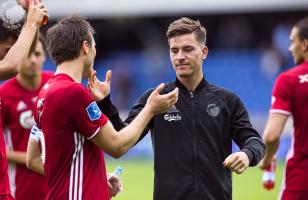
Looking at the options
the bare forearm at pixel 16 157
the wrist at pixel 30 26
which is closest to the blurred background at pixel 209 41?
the bare forearm at pixel 16 157

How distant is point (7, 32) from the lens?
587cm

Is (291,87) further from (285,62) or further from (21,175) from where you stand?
(285,62)

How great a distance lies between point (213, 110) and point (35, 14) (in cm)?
171

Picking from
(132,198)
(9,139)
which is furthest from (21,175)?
(132,198)

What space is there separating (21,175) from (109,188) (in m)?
2.08

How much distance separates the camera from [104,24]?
3225 cm

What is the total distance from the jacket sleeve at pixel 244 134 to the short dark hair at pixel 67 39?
1.42 m

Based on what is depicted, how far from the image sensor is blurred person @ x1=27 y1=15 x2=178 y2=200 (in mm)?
5664

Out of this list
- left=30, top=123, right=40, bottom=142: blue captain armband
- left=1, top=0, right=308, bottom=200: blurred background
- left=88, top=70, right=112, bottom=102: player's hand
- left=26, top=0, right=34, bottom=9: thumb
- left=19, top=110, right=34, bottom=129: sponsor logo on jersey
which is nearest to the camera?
left=26, top=0, right=34, bottom=9: thumb

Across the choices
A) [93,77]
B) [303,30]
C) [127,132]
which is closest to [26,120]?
[93,77]

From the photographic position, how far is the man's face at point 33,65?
8.54 meters

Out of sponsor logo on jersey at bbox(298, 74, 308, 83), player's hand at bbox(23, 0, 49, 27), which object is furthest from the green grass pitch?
player's hand at bbox(23, 0, 49, 27)

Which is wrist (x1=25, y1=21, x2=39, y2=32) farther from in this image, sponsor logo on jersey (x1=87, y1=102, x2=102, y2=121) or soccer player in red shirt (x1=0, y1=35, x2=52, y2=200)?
soccer player in red shirt (x1=0, y1=35, x2=52, y2=200)

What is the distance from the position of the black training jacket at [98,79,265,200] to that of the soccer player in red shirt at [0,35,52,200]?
1784mm
